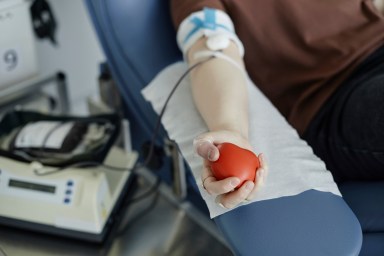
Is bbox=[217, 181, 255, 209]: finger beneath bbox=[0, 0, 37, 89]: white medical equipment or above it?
beneath

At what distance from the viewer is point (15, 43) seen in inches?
52.6

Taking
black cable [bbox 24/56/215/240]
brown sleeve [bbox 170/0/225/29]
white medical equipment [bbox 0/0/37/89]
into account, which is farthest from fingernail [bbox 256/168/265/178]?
white medical equipment [bbox 0/0/37/89]

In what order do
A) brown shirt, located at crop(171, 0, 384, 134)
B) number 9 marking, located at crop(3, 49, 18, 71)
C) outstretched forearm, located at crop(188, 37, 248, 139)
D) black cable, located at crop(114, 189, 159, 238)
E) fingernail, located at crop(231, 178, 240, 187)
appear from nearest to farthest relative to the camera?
fingernail, located at crop(231, 178, 240, 187) → outstretched forearm, located at crop(188, 37, 248, 139) → brown shirt, located at crop(171, 0, 384, 134) → black cable, located at crop(114, 189, 159, 238) → number 9 marking, located at crop(3, 49, 18, 71)

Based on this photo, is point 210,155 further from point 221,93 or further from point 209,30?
point 209,30

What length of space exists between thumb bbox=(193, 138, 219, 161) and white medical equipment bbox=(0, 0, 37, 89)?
839mm

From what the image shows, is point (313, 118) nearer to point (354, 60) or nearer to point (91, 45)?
point (354, 60)

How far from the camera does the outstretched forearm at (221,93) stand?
80cm

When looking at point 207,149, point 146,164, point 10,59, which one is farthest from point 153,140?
point 10,59

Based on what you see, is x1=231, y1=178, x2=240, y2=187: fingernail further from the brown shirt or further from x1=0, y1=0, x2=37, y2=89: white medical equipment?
x1=0, y1=0, x2=37, y2=89: white medical equipment

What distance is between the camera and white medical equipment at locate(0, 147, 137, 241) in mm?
1037

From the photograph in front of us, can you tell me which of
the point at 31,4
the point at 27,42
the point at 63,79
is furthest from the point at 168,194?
the point at 31,4

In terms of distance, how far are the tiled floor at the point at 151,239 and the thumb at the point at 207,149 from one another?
56cm

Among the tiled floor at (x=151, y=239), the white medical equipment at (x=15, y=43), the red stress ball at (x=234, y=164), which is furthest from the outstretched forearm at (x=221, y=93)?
the white medical equipment at (x=15, y=43)

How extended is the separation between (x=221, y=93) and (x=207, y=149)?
19cm
